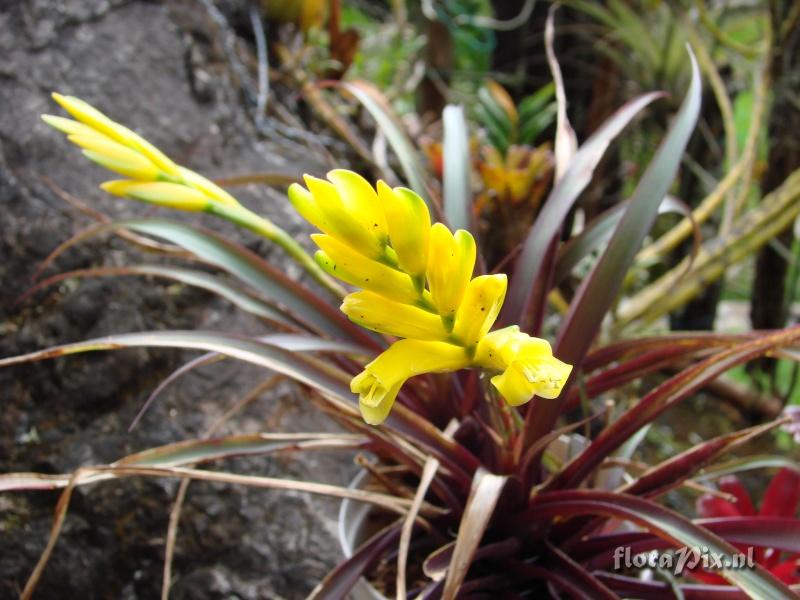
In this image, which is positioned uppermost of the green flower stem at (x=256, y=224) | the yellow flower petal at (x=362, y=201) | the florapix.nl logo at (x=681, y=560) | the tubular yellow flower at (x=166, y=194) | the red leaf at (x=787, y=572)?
the yellow flower petal at (x=362, y=201)

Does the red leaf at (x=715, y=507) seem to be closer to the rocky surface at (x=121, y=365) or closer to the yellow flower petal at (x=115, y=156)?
the rocky surface at (x=121, y=365)

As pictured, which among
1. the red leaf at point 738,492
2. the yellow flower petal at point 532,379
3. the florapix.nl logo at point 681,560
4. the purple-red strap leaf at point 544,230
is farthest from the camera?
the red leaf at point 738,492

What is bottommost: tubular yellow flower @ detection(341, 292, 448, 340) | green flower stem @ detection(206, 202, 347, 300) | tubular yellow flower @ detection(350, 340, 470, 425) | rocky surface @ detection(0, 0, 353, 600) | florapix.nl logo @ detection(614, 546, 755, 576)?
rocky surface @ detection(0, 0, 353, 600)

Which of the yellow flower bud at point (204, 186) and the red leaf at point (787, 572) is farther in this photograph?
the red leaf at point (787, 572)

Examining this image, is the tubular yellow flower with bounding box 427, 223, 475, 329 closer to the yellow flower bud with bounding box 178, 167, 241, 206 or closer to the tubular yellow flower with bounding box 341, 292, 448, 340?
the tubular yellow flower with bounding box 341, 292, 448, 340

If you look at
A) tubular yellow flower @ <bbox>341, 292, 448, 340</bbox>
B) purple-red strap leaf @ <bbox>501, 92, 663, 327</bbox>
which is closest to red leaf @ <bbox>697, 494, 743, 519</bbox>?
purple-red strap leaf @ <bbox>501, 92, 663, 327</bbox>

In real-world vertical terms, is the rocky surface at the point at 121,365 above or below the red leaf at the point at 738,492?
below

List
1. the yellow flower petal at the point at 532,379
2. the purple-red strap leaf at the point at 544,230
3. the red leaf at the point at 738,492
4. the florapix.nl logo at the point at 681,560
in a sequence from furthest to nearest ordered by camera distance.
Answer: the red leaf at the point at 738,492 < the purple-red strap leaf at the point at 544,230 < the florapix.nl logo at the point at 681,560 < the yellow flower petal at the point at 532,379

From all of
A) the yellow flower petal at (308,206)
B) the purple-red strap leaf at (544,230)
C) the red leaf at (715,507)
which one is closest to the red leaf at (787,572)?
the red leaf at (715,507)
